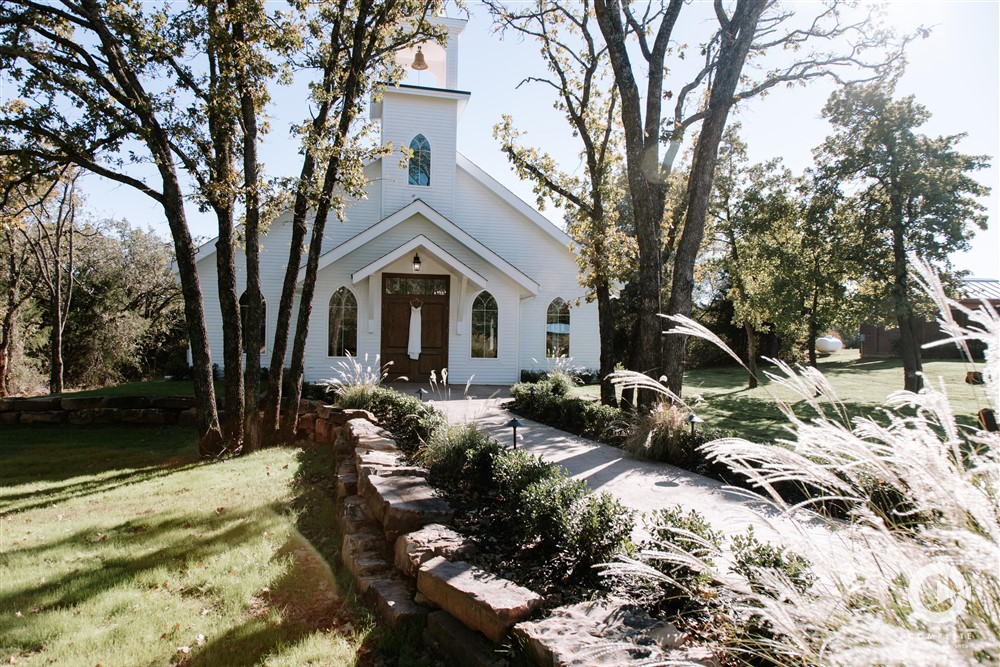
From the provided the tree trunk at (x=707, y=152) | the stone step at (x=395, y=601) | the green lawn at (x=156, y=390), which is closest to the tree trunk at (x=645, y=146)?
the tree trunk at (x=707, y=152)

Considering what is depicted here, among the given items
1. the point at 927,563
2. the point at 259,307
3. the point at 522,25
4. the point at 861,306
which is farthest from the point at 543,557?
the point at 861,306

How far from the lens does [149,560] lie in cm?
500

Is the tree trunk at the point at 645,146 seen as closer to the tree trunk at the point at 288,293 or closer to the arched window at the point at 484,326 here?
the tree trunk at the point at 288,293

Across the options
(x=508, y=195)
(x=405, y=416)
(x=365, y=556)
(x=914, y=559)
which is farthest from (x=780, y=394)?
(x=914, y=559)

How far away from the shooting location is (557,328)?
18047mm

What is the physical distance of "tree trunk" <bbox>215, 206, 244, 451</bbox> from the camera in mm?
9406

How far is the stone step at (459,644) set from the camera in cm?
293

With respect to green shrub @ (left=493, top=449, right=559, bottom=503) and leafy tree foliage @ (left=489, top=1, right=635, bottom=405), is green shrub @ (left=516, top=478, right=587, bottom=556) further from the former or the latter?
leafy tree foliage @ (left=489, top=1, right=635, bottom=405)

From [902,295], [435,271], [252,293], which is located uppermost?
[435,271]

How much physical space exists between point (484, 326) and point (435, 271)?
203cm

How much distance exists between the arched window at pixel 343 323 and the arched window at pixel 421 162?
3961 mm

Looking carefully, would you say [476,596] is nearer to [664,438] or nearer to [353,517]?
[353,517]

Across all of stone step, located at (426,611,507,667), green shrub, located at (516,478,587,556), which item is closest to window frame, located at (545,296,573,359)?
green shrub, located at (516,478,587,556)

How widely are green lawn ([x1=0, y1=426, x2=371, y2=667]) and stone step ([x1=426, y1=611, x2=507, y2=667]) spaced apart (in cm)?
51
